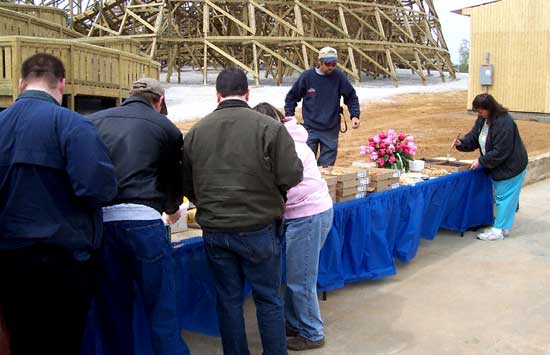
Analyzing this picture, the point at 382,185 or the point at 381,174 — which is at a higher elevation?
the point at 381,174

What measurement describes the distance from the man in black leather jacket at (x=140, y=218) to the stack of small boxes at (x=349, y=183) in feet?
7.19

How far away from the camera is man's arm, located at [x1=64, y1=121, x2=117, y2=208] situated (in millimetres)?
3066

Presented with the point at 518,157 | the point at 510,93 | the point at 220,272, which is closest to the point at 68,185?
the point at 220,272

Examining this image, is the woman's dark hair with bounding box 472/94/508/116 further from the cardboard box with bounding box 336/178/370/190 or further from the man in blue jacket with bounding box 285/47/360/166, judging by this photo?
the cardboard box with bounding box 336/178/370/190

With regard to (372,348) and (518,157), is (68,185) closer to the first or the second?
(372,348)

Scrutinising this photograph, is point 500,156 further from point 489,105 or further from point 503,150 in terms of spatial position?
point 489,105

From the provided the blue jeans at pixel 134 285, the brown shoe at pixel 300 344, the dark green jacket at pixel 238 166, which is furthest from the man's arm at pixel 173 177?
the brown shoe at pixel 300 344

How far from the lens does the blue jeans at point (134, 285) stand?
3.57m

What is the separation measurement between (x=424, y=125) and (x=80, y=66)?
1017 cm

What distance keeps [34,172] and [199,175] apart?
0.94 m

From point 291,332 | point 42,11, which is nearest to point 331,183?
point 291,332

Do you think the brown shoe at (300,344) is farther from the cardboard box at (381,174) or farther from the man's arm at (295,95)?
the man's arm at (295,95)

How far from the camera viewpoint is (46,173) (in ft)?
10.1

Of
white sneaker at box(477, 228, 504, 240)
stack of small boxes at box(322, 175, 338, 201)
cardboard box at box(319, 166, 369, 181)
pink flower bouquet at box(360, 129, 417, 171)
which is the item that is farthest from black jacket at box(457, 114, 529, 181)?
stack of small boxes at box(322, 175, 338, 201)
